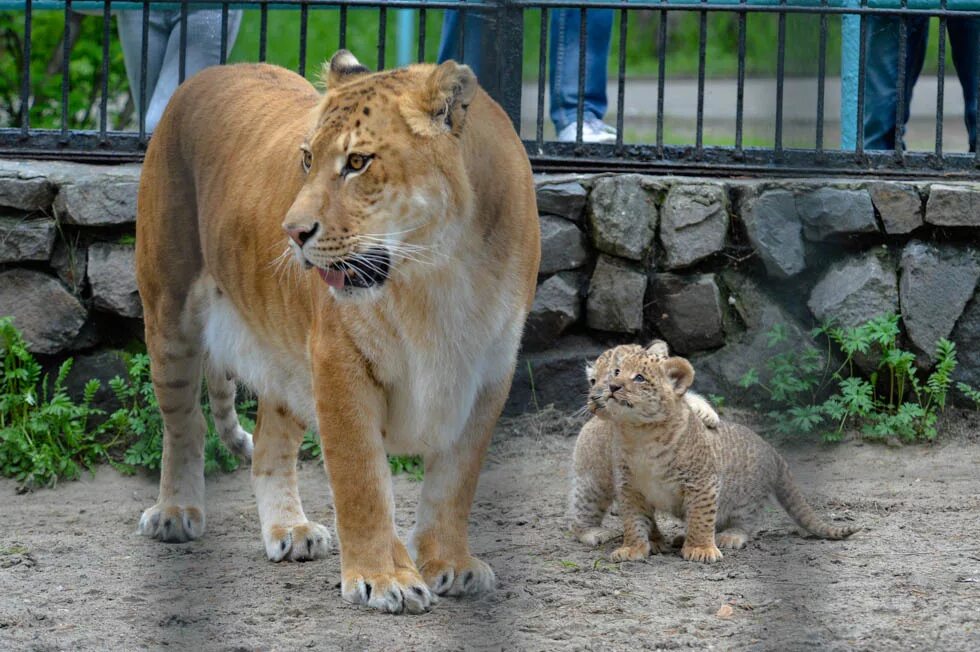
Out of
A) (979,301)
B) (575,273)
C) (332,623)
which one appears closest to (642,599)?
(332,623)

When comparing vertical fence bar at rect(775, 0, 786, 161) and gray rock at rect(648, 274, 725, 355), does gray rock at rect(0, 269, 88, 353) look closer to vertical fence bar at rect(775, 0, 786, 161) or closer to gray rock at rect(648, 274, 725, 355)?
gray rock at rect(648, 274, 725, 355)

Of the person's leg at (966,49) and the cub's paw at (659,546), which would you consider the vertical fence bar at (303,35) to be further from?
the person's leg at (966,49)

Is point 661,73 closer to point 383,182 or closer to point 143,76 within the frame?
point 143,76

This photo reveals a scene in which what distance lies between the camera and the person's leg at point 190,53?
6086 millimetres

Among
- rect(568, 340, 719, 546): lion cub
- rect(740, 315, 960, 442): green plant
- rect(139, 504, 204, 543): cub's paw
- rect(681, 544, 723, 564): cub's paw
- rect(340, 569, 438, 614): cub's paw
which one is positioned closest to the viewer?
rect(340, 569, 438, 614): cub's paw

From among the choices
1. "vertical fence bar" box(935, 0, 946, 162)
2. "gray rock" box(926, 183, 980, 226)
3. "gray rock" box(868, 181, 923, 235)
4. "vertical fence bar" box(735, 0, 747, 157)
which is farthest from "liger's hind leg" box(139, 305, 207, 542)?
"vertical fence bar" box(935, 0, 946, 162)

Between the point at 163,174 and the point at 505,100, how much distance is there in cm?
135

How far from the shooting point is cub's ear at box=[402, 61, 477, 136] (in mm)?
3568

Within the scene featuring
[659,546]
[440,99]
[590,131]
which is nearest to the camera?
[440,99]

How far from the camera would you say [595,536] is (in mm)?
4461

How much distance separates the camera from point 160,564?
4.34m

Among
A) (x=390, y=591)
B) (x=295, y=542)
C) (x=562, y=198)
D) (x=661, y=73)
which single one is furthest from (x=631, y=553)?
(x=661, y=73)

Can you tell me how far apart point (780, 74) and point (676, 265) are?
898 millimetres

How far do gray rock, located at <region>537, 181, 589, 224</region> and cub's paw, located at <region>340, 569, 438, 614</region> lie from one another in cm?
219
